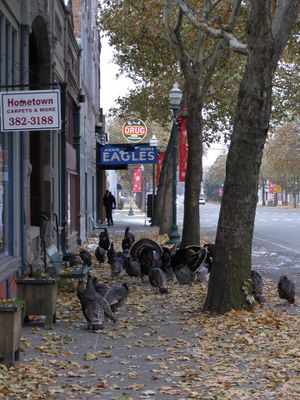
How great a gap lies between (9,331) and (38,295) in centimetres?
234

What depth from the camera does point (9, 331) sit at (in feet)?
22.2

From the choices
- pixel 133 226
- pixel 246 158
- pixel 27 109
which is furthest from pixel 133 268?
pixel 133 226

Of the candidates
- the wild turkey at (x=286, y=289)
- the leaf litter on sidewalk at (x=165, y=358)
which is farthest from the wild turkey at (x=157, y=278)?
the wild turkey at (x=286, y=289)

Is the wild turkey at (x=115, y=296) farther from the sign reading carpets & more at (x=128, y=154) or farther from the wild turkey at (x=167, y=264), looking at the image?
the sign reading carpets & more at (x=128, y=154)

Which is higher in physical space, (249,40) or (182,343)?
(249,40)

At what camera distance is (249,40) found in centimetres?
Result: 1009

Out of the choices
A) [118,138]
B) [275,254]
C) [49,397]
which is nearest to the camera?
[49,397]

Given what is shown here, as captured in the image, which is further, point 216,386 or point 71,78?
point 71,78

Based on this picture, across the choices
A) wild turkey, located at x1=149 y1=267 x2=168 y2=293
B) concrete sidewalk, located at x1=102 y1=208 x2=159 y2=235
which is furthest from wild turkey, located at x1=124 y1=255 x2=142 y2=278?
concrete sidewalk, located at x1=102 y1=208 x2=159 y2=235

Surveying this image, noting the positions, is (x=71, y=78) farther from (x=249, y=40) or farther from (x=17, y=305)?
(x=17, y=305)

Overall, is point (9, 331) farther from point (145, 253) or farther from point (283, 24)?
point (145, 253)

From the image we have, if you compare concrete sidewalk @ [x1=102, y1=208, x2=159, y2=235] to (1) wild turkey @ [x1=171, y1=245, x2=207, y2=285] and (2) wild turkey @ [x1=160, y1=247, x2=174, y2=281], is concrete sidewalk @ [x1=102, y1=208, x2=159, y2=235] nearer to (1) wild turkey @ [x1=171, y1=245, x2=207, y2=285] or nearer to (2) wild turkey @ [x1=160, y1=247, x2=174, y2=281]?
(2) wild turkey @ [x1=160, y1=247, x2=174, y2=281]

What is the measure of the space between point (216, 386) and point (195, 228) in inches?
463

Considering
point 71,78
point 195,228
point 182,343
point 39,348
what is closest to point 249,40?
point 182,343
